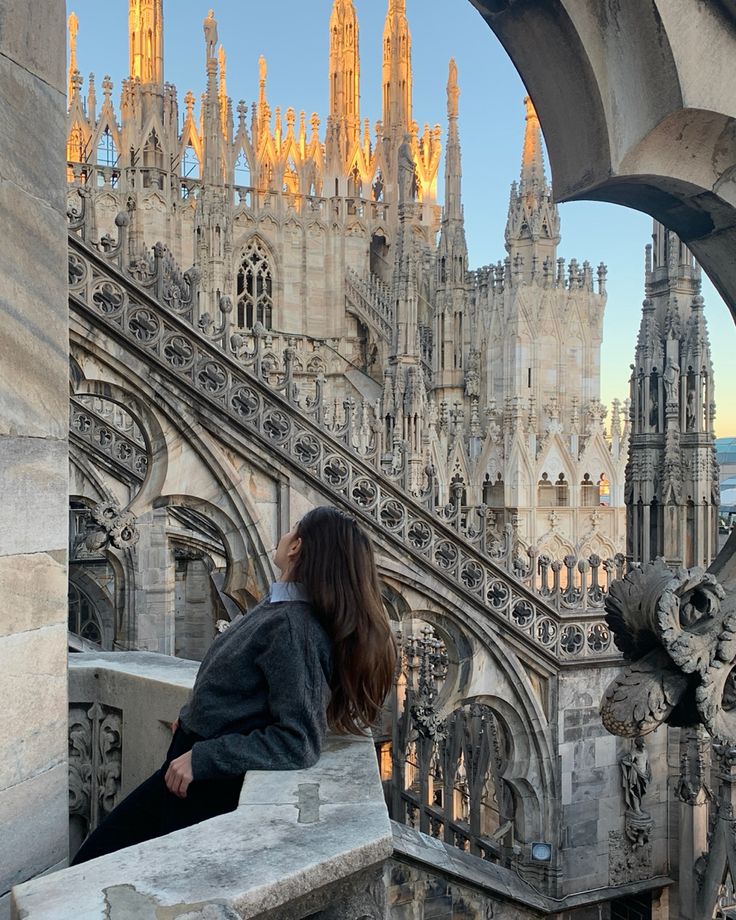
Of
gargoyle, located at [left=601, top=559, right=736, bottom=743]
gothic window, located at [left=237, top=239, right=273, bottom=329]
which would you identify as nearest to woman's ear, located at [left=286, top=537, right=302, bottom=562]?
gargoyle, located at [left=601, top=559, right=736, bottom=743]

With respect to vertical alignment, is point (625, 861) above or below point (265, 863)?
below

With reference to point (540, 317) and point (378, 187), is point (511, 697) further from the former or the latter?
point (378, 187)

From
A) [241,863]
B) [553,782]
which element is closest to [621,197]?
[241,863]

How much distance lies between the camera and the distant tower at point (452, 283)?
27.4 metres

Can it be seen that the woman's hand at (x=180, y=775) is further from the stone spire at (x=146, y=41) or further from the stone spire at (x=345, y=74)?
the stone spire at (x=345, y=74)

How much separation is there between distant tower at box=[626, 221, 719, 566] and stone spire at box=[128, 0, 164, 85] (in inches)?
919

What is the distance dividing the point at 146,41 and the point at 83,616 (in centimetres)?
1936

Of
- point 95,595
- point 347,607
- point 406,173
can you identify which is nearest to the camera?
point 347,607

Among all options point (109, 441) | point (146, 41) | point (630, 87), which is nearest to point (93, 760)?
point (630, 87)

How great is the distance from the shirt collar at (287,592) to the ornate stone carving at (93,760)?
144 centimetres

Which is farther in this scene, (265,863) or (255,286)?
(255,286)

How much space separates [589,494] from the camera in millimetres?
27172

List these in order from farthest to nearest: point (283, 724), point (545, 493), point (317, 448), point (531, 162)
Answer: point (545, 493) → point (531, 162) → point (317, 448) → point (283, 724)

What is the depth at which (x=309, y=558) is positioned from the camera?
7.23 ft
